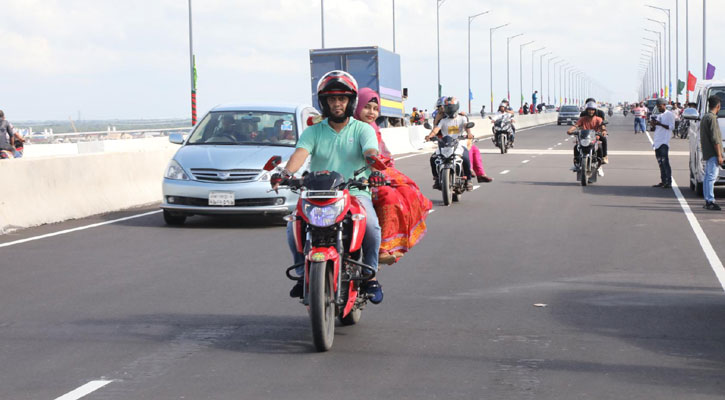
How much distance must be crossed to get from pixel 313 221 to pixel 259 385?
1.12m

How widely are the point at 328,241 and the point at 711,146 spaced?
11.9 m

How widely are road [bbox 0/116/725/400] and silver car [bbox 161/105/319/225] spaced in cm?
38

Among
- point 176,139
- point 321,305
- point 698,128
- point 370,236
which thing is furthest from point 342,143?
point 698,128

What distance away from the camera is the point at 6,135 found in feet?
85.0

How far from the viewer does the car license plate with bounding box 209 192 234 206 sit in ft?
49.2

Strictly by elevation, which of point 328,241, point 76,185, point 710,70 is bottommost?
point 76,185

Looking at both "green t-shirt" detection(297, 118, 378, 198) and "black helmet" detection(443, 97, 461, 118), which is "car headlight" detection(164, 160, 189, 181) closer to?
"black helmet" detection(443, 97, 461, 118)

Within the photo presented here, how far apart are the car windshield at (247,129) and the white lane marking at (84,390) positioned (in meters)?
9.53

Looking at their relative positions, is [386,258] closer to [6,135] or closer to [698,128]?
[698,128]

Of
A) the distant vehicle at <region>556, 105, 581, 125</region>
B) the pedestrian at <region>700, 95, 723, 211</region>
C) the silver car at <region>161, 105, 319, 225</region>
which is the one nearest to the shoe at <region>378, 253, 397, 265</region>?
the silver car at <region>161, 105, 319, 225</region>

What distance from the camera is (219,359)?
7164 millimetres

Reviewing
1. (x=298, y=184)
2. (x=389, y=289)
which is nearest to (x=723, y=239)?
(x=389, y=289)

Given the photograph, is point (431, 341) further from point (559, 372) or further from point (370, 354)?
point (559, 372)

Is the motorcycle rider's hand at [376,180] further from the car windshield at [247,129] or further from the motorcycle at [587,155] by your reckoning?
the motorcycle at [587,155]
